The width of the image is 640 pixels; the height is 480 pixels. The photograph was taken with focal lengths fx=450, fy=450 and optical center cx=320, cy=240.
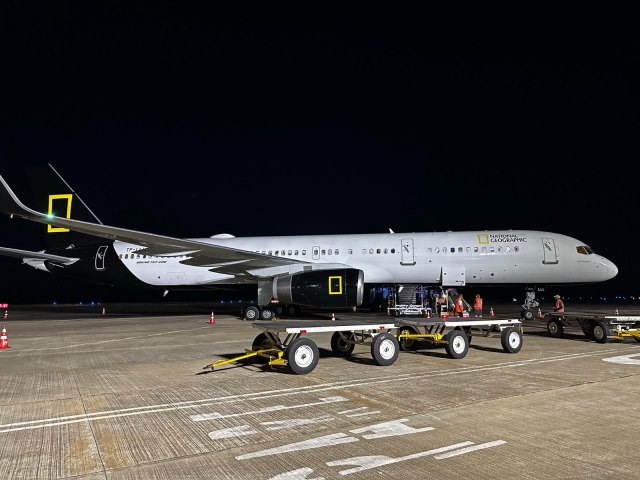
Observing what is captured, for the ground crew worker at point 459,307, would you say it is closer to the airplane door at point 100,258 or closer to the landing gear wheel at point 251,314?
the landing gear wheel at point 251,314

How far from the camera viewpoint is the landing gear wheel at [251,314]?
21203 mm

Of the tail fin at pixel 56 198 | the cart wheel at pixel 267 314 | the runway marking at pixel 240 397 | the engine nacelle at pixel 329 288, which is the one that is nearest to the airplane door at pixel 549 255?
the engine nacelle at pixel 329 288

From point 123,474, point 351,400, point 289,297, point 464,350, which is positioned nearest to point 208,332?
point 289,297

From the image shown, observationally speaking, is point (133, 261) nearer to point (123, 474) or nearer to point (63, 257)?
point (63, 257)

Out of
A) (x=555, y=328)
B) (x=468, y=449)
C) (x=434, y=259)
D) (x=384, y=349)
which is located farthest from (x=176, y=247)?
(x=468, y=449)

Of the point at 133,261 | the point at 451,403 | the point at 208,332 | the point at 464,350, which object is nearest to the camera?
the point at 451,403

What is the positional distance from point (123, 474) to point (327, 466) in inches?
73.4

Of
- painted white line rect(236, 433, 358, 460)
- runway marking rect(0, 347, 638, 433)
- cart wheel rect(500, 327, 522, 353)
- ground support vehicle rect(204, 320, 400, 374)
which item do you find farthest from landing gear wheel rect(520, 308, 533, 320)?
painted white line rect(236, 433, 358, 460)

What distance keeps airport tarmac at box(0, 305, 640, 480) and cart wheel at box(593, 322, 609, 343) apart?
1762mm

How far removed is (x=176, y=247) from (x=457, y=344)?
1265 centimetres

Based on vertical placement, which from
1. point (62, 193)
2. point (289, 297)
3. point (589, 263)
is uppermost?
point (62, 193)

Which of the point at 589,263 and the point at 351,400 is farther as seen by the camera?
the point at 589,263

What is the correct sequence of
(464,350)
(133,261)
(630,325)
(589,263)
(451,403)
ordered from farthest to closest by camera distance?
(133,261) < (589,263) < (630,325) < (464,350) < (451,403)

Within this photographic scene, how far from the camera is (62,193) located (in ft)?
82.6
